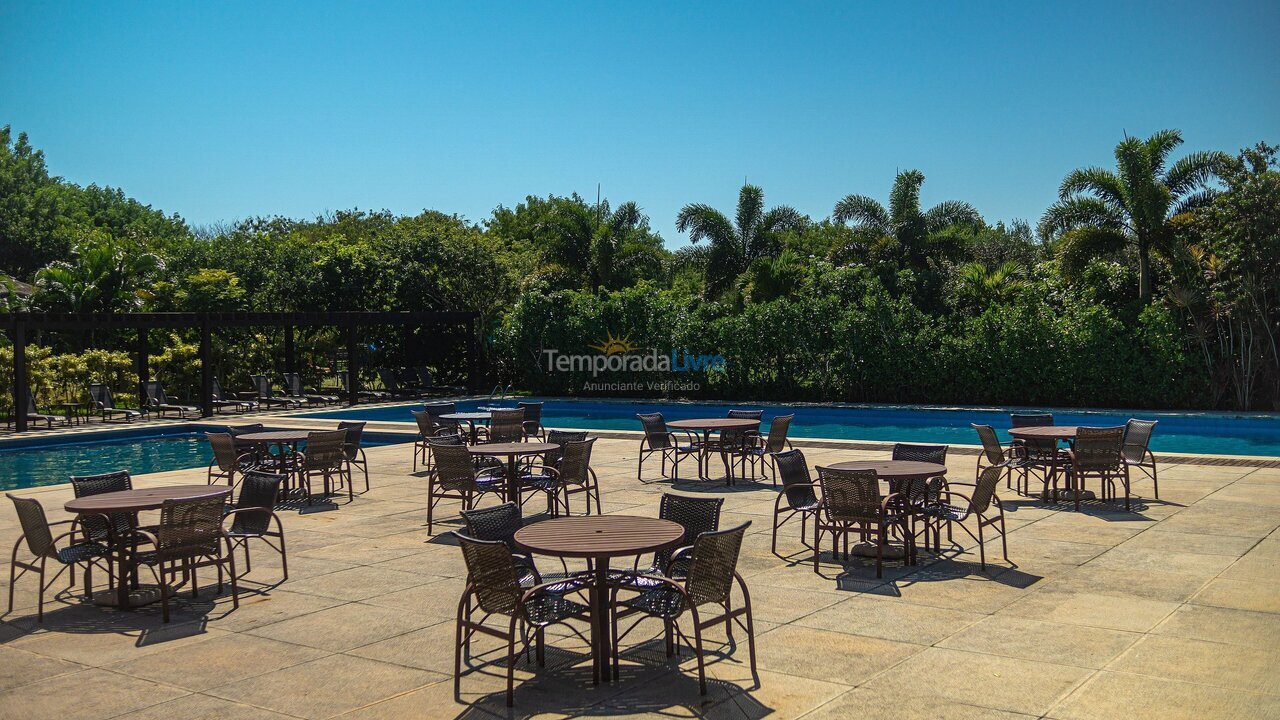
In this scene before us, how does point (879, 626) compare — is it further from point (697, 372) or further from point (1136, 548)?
point (697, 372)

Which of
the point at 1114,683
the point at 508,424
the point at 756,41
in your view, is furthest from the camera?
the point at 756,41

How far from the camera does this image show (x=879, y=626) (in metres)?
5.83

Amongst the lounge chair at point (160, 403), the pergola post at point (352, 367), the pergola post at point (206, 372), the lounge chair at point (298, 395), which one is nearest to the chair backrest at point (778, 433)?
the pergola post at point (206, 372)

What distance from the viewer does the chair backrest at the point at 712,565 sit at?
16.0 ft

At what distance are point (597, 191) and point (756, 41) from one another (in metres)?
15.5

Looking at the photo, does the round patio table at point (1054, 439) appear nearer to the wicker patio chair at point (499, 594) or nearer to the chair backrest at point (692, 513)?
the chair backrest at point (692, 513)

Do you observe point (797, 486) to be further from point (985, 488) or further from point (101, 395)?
point (101, 395)

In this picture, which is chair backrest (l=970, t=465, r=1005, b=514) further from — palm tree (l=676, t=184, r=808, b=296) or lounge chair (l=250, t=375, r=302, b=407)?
palm tree (l=676, t=184, r=808, b=296)

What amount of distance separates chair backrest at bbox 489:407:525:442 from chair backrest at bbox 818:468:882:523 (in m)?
5.86

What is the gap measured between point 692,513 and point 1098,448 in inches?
A: 220

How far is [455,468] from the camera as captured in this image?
30.2 ft

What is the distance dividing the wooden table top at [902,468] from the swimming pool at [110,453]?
1208cm

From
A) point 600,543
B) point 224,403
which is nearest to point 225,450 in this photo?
point 600,543

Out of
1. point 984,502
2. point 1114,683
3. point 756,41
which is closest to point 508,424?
point 984,502
